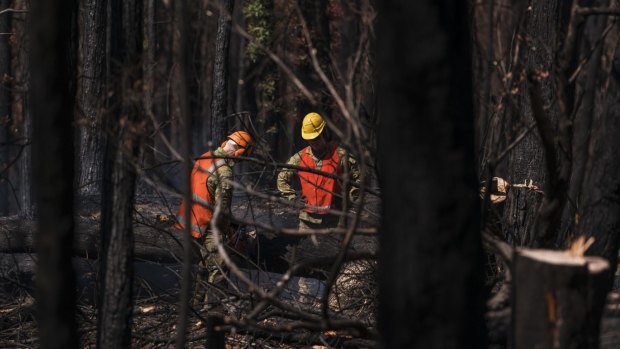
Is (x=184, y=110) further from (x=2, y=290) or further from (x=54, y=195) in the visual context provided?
(x=2, y=290)

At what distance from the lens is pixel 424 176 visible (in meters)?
3.86

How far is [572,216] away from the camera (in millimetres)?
6695

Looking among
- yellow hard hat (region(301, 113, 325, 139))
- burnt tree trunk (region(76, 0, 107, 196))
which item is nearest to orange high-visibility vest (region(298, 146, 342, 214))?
yellow hard hat (region(301, 113, 325, 139))

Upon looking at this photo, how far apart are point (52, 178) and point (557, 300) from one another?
265 cm

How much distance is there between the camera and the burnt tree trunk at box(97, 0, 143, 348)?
19.8ft

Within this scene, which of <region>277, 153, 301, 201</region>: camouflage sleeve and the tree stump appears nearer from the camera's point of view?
the tree stump

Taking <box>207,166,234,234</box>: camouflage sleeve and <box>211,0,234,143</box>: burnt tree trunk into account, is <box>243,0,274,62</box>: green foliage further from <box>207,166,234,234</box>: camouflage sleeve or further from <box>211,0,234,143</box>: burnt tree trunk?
<box>207,166,234,234</box>: camouflage sleeve

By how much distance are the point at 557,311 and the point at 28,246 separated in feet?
23.2

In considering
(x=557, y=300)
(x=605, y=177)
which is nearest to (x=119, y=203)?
(x=557, y=300)

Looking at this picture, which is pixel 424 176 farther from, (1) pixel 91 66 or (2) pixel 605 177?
(1) pixel 91 66

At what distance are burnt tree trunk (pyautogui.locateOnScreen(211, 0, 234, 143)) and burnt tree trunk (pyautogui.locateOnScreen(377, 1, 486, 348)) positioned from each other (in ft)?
38.9

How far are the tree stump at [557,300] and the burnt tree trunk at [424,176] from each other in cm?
41

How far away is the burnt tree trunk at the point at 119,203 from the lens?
605cm

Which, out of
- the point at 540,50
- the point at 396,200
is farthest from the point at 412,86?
the point at 540,50
